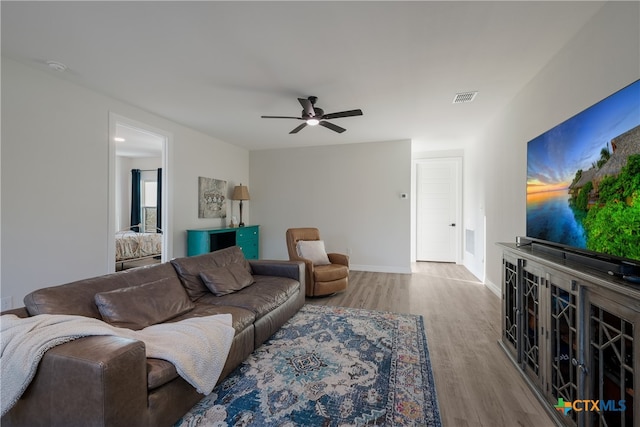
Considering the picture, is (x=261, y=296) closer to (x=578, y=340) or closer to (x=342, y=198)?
(x=578, y=340)

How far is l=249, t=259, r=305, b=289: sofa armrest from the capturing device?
3148 mm

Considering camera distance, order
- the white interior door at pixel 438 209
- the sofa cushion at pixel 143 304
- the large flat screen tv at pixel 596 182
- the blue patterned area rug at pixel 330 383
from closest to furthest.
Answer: the large flat screen tv at pixel 596 182 → the blue patterned area rug at pixel 330 383 → the sofa cushion at pixel 143 304 → the white interior door at pixel 438 209

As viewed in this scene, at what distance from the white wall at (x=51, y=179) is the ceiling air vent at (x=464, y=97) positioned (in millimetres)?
4171

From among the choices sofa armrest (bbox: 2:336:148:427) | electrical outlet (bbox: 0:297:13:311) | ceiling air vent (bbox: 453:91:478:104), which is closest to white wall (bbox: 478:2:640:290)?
ceiling air vent (bbox: 453:91:478:104)

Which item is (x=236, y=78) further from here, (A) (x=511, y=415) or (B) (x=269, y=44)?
(A) (x=511, y=415)

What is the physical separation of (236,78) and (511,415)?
11.5 ft

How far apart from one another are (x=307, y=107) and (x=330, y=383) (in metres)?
2.63

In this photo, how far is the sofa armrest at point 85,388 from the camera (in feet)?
3.57

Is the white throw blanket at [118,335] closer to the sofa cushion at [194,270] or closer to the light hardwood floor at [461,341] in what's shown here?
the sofa cushion at [194,270]

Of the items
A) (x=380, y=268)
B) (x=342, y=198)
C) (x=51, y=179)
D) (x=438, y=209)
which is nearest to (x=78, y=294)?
(x=51, y=179)

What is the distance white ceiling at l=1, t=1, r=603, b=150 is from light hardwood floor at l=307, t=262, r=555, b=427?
2.59 metres

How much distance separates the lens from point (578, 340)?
1.32 m

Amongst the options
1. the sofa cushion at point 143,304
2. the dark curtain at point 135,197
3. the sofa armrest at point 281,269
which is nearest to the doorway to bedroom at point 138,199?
the dark curtain at point 135,197

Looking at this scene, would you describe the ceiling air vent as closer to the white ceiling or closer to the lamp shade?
the white ceiling
